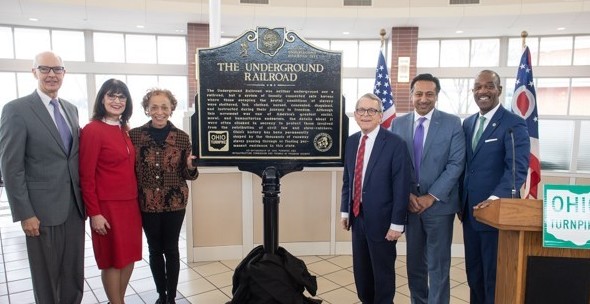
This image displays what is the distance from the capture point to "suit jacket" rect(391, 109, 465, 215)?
7.81ft

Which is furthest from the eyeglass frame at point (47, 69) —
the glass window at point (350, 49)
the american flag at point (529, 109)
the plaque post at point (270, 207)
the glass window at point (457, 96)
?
the glass window at point (457, 96)

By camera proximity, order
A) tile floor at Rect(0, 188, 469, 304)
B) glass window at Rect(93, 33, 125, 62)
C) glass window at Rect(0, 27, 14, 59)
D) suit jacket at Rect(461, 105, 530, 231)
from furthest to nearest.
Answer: glass window at Rect(93, 33, 125, 62) → glass window at Rect(0, 27, 14, 59) → tile floor at Rect(0, 188, 469, 304) → suit jacket at Rect(461, 105, 530, 231)

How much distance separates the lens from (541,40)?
10.3 metres

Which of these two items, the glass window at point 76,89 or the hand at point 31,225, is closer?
the hand at point 31,225

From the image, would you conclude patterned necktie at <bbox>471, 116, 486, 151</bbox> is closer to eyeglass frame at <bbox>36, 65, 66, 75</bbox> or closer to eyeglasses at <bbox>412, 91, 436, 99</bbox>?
eyeglasses at <bbox>412, 91, 436, 99</bbox>

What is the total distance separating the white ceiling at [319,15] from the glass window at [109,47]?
637mm

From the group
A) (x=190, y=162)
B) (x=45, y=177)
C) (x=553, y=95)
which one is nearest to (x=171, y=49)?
(x=190, y=162)

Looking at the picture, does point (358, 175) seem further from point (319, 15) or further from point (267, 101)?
point (319, 15)

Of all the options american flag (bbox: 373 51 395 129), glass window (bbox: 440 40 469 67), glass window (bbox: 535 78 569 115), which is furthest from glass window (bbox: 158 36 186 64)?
glass window (bbox: 535 78 569 115)

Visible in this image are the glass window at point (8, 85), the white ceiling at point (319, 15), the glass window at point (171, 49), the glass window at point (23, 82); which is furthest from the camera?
the glass window at point (171, 49)

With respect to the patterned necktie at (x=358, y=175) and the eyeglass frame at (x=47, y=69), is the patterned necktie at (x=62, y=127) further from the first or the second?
the patterned necktie at (x=358, y=175)

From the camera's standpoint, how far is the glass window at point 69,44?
995cm

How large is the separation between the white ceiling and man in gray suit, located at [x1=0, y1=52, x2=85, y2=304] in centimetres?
657

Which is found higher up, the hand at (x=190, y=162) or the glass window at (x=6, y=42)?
the glass window at (x=6, y=42)
